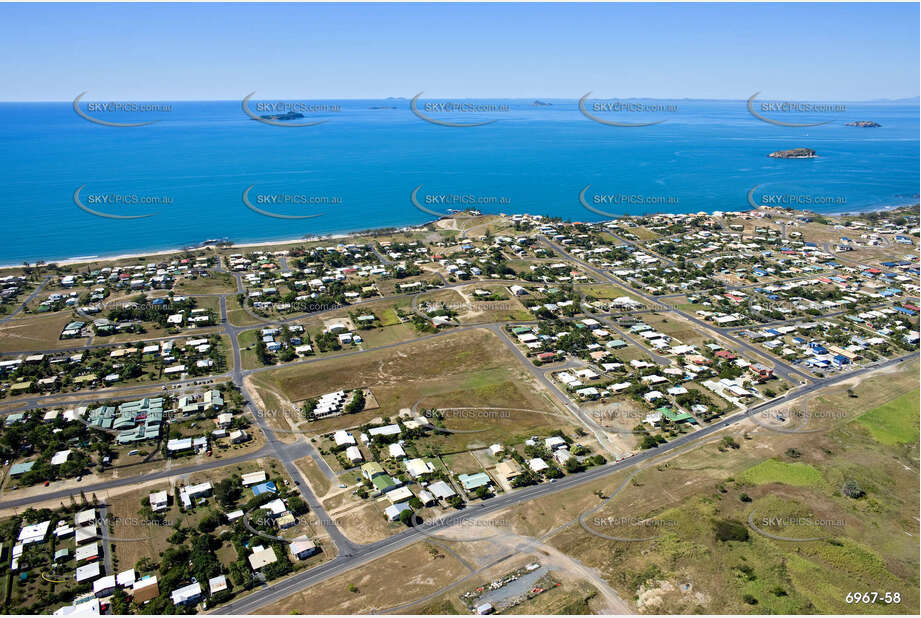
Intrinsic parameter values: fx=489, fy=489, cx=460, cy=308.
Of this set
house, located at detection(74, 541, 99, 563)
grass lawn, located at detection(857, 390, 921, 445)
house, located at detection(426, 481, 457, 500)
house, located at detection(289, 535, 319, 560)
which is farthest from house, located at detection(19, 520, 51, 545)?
grass lawn, located at detection(857, 390, 921, 445)

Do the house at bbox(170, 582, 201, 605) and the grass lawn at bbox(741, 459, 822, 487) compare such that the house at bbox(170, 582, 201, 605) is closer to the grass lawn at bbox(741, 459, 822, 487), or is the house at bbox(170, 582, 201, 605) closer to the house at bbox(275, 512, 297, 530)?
the house at bbox(275, 512, 297, 530)

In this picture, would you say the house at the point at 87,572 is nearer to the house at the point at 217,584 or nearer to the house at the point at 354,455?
the house at the point at 217,584

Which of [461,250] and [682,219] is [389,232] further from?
[682,219]

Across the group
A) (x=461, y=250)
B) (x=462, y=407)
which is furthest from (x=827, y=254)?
(x=462, y=407)

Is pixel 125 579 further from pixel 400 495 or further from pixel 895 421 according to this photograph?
pixel 895 421

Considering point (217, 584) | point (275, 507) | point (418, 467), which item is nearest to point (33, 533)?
point (217, 584)

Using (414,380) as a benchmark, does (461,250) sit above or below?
above

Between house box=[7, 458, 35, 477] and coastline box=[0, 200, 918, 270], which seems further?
coastline box=[0, 200, 918, 270]
